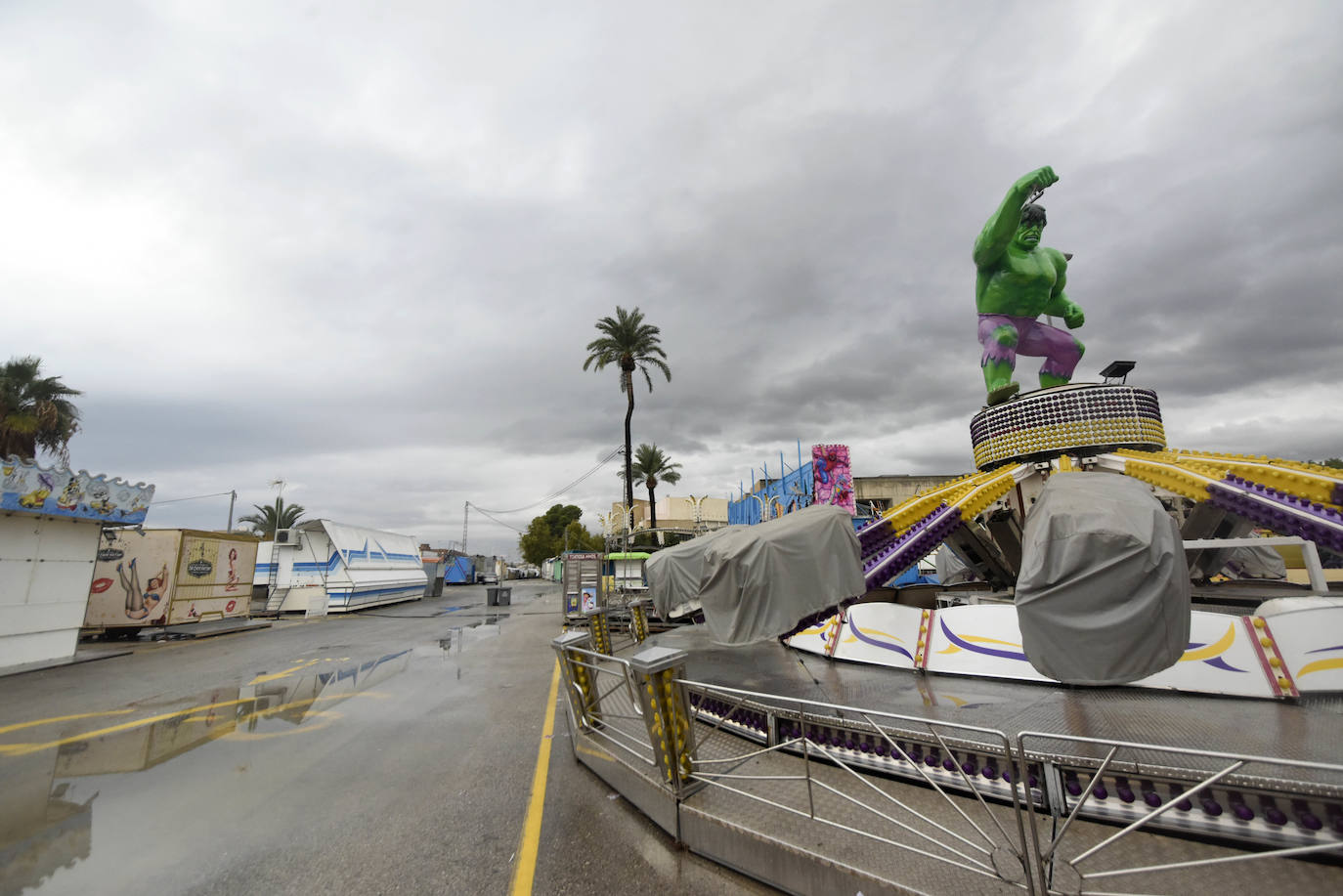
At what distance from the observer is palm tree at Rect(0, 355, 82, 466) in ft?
65.6

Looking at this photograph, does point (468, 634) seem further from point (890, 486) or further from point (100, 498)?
point (890, 486)

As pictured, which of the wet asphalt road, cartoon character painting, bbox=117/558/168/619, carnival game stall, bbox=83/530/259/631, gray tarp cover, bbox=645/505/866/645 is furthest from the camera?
cartoon character painting, bbox=117/558/168/619

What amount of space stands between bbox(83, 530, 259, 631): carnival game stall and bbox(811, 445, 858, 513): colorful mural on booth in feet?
76.9

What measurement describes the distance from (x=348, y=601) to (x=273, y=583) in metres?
3.79

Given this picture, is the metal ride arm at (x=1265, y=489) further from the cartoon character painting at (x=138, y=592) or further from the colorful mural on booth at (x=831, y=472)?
the cartoon character painting at (x=138, y=592)

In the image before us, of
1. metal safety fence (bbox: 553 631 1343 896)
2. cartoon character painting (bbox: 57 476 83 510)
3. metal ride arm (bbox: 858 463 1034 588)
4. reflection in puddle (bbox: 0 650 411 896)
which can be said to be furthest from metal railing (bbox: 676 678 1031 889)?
cartoon character painting (bbox: 57 476 83 510)

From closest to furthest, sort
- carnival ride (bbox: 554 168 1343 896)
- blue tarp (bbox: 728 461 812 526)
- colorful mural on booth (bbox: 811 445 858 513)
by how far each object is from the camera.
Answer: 1. carnival ride (bbox: 554 168 1343 896)
2. colorful mural on booth (bbox: 811 445 858 513)
3. blue tarp (bbox: 728 461 812 526)

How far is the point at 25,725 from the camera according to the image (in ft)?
24.3

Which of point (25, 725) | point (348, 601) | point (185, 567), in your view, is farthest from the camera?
point (348, 601)

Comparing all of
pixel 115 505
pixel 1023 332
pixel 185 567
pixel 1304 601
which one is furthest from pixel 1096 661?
pixel 185 567

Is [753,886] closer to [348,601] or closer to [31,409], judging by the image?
[348,601]

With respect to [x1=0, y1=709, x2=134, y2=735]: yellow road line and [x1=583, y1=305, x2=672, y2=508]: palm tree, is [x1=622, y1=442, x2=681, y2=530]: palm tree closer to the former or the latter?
A: [x1=583, y1=305, x2=672, y2=508]: palm tree

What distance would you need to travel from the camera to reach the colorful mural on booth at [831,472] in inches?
894

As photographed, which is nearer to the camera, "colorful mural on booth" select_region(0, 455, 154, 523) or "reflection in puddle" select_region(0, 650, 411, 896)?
"reflection in puddle" select_region(0, 650, 411, 896)
